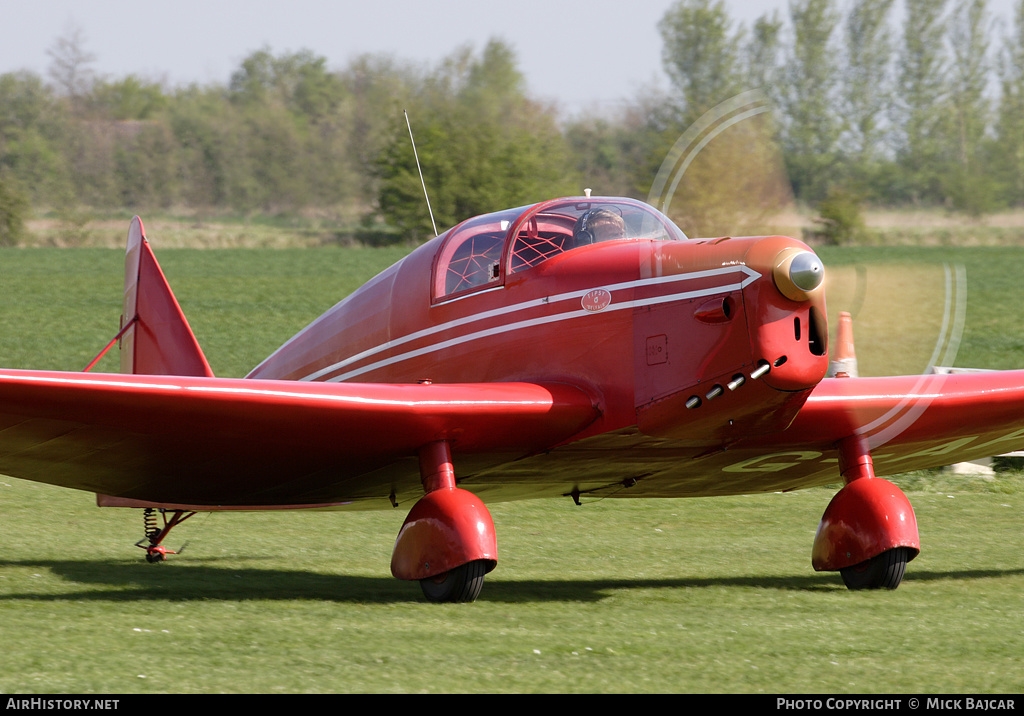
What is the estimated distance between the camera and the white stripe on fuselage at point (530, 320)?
266 inches

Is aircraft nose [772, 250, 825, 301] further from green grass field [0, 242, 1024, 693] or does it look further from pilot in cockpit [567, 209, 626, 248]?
pilot in cockpit [567, 209, 626, 248]

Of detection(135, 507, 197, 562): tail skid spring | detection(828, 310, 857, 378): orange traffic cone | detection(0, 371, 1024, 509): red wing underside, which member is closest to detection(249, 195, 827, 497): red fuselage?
detection(0, 371, 1024, 509): red wing underside

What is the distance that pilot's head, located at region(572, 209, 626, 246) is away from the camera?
770 cm

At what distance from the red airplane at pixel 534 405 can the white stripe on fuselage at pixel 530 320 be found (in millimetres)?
16

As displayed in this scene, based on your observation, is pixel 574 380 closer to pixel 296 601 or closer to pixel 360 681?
pixel 296 601

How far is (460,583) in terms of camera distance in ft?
23.1

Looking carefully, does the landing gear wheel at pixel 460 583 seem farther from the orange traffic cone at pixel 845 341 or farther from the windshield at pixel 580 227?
the orange traffic cone at pixel 845 341

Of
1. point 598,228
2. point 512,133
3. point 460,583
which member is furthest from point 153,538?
point 512,133

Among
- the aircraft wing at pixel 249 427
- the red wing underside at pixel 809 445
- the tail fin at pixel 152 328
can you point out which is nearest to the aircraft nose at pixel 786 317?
the red wing underside at pixel 809 445

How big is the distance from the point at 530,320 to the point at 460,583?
1835 millimetres

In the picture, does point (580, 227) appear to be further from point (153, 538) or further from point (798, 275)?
point (153, 538)

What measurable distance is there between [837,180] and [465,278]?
268cm

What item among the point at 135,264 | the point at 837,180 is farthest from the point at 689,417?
the point at 135,264

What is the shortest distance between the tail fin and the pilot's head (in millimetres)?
3907
